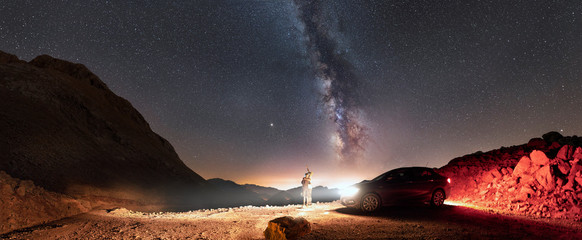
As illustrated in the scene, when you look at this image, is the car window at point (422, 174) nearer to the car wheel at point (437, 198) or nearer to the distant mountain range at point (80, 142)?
the car wheel at point (437, 198)

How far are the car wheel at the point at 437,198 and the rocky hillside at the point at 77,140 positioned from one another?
27.0m

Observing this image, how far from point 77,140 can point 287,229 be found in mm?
36073

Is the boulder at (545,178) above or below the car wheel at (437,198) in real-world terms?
above

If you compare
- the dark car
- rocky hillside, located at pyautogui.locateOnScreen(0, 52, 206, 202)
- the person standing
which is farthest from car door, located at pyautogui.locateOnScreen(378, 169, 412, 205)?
rocky hillside, located at pyautogui.locateOnScreen(0, 52, 206, 202)

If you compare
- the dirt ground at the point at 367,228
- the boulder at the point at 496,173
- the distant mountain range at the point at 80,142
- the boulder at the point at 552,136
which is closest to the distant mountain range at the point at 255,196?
the distant mountain range at the point at 80,142

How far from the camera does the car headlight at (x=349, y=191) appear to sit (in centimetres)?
1190

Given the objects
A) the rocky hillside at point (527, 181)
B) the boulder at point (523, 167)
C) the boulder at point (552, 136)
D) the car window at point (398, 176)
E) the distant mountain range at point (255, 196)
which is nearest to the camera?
the rocky hillside at point (527, 181)

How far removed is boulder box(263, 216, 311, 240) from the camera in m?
7.02

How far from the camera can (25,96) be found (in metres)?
33.2

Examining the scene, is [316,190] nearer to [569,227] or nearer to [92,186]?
[92,186]

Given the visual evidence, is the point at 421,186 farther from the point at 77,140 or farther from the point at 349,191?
the point at 77,140

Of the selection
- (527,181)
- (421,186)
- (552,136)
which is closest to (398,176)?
(421,186)

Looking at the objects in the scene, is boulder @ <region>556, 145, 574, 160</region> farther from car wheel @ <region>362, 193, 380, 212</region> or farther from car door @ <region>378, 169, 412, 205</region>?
car wheel @ <region>362, 193, 380, 212</region>

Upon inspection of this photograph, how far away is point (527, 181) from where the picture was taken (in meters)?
12.3
